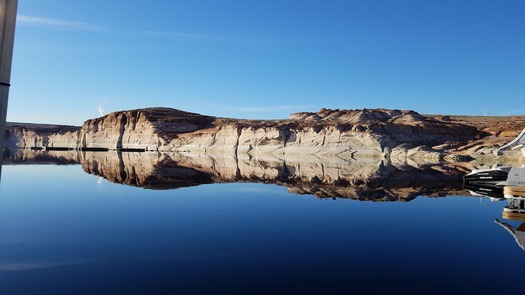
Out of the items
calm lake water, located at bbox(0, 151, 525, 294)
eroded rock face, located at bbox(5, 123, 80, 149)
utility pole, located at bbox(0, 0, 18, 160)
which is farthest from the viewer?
eroded rock face, located at bbox(5, 123, 80, 149)

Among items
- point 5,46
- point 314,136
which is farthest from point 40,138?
point 5,46

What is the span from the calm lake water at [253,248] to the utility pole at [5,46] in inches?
176

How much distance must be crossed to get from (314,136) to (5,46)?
82839mm

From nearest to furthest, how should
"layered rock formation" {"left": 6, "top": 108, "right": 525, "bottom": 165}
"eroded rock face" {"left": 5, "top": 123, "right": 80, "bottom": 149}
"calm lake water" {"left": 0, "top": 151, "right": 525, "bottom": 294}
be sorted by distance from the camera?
1. "calm lake water" {"left": 0, "top": 151, "right": 525, "bottom": 294}
2. "layered rock formation" {"left": 6, "top": 108, "right": 525, "bottom": 165}
3. "eroded rock face" {"left": 5, "top": 123, "right": 80, "bottom": 149}

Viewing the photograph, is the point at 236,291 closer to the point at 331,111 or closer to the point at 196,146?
the point at 196,146

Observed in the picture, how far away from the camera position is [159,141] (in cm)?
10644

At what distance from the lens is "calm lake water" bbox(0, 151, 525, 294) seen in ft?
23.0

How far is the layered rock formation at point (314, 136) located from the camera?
71250 millimetres

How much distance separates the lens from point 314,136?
3337 inches

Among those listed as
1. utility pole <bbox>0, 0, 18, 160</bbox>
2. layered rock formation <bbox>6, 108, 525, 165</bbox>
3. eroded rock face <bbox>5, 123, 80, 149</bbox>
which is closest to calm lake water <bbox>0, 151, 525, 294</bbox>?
utility pole <bbox>0, 0, 18, 160</bbox>

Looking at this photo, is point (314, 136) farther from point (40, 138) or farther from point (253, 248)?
point (40, 138)

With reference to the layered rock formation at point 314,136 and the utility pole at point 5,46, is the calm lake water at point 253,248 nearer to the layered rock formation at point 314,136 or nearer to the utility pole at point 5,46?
the utility pole at point 5,46

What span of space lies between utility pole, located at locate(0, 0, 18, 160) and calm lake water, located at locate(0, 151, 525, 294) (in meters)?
4.47

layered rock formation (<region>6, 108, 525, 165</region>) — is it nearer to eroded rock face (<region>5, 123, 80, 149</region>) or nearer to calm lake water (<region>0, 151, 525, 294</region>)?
eroded rock face (<region>5, 123, 80, 149</region>)
